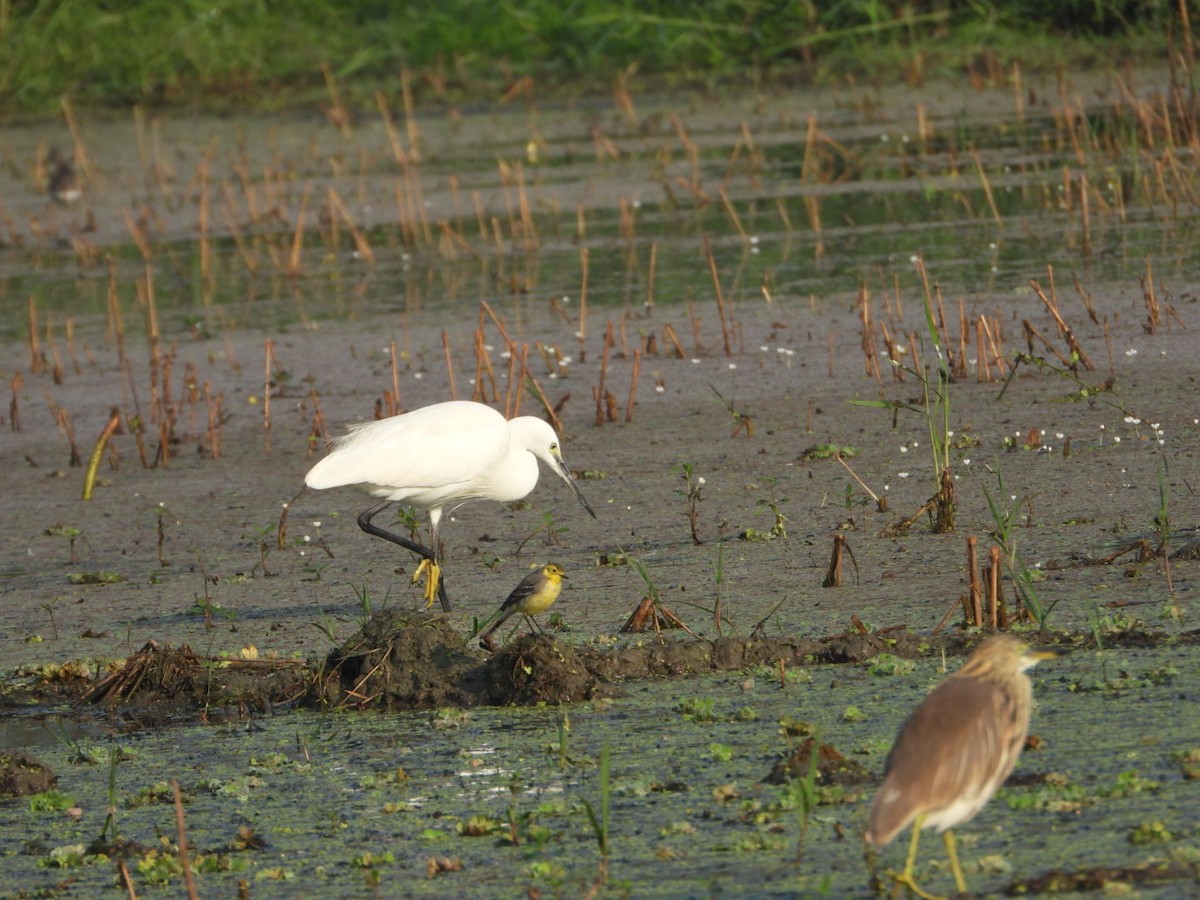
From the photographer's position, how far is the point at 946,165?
559 inches

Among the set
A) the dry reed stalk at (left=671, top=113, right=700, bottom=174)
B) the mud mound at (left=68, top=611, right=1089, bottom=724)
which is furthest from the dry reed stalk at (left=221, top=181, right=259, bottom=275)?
the mud mound at (left=68, top=611, right=1089, bottom=724)

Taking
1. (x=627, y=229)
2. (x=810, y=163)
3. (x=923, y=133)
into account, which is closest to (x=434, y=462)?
(x=627, y=229)

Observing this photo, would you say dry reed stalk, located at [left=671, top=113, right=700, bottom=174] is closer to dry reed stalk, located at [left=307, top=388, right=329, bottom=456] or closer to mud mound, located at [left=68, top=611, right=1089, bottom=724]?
dry reed stalk, located at [left=307, top=388, right=329, bottom=456]

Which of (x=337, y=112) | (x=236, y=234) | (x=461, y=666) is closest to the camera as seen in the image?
(x=461, y=666)

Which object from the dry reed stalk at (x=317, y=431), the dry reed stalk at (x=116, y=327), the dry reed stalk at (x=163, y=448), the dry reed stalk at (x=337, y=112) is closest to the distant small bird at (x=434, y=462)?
the dry reed stalk at (x=317, y=431)

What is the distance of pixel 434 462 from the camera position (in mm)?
6324

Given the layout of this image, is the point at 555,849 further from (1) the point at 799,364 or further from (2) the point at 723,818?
(1) the point at 799,364

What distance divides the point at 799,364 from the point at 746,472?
1821mm

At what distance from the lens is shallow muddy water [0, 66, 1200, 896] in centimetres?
400

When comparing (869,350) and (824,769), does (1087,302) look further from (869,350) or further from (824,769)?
(824,769)

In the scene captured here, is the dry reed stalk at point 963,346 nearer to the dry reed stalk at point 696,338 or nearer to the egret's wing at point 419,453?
the dry reed stalk at point 696,338

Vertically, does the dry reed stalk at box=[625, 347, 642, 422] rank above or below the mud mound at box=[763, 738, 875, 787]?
below

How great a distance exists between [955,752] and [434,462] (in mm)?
3359

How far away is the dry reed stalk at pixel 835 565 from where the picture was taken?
5574 mm
